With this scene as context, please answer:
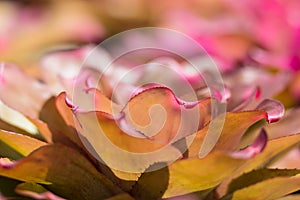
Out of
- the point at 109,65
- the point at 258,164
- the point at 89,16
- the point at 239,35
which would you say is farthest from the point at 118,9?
the point at 258,164

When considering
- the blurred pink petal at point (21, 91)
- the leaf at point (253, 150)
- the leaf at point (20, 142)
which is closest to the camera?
the leaf at point (253, 150)

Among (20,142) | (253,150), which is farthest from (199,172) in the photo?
(20,142)

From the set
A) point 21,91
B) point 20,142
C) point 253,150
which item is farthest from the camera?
point 21,91

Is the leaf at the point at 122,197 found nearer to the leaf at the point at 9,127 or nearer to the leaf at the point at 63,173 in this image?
the leaf at the point at 63,173

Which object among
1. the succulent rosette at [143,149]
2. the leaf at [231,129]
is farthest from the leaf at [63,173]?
the leaf at [231,129]

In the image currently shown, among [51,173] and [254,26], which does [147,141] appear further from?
[254,26]

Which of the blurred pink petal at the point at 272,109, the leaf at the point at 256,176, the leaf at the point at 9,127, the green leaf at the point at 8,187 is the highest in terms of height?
the blurred pink petal at the point at 272,109

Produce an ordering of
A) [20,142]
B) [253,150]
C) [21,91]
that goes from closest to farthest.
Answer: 1. [253,150]
2. [20,142]
3. [21,91]

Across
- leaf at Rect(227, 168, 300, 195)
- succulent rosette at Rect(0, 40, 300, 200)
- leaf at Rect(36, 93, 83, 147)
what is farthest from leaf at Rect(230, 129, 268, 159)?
leaf at Rect(36, 93, 83, 147)

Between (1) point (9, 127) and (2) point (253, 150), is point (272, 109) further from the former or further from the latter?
(1) point (9, 127)
